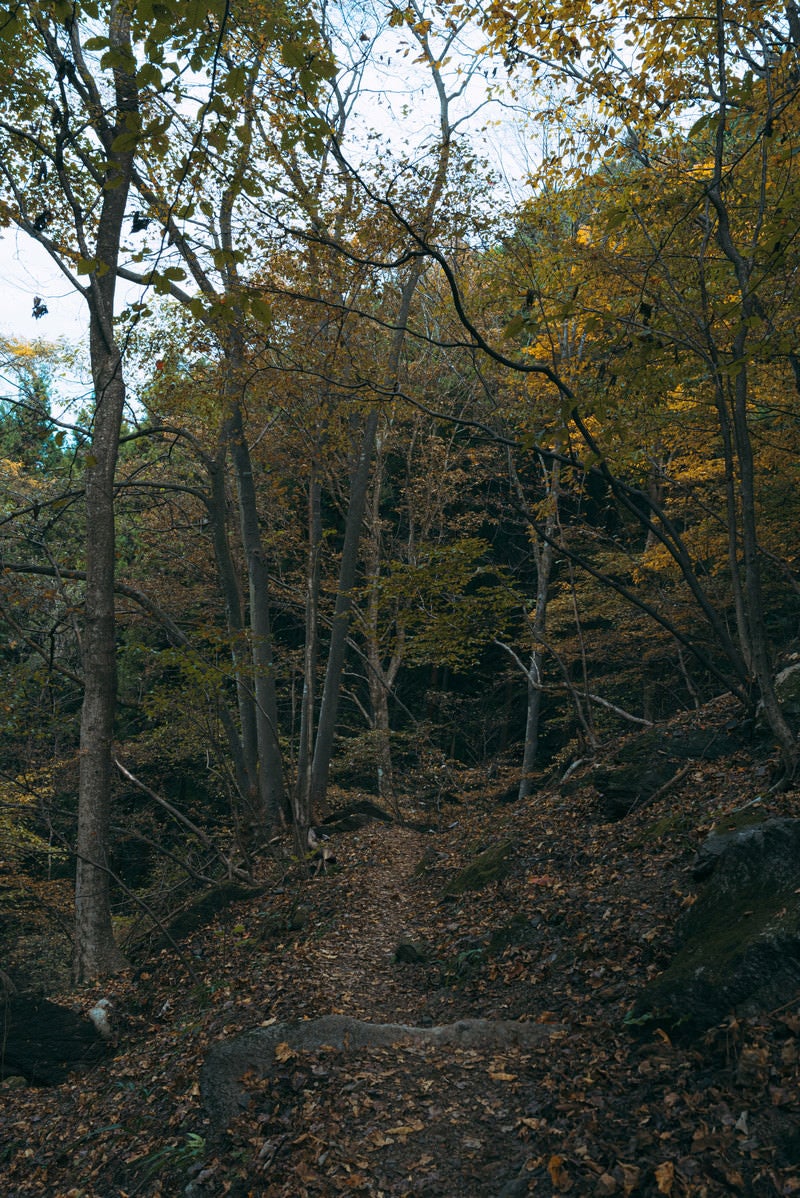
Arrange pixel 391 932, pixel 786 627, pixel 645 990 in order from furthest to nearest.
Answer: pixel 786 627
pixel 391 932
pixel 645 990

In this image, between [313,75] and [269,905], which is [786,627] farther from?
[313,75]

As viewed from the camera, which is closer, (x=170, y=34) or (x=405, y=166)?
(x=170, y=34)

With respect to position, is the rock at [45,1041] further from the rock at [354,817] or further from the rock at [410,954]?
the rock at [354,817]

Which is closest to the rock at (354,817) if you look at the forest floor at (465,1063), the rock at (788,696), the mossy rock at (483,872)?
the forest floor at (465,1063)

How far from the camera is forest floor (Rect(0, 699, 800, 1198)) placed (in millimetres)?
3291

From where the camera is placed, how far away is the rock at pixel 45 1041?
6.48 meters

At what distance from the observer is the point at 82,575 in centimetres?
921

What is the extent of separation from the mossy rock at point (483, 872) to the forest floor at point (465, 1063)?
13 centimetres

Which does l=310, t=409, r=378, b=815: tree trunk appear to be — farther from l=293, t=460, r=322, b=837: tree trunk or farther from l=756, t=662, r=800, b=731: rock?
l=756, t=662, r=800, b=731: rock

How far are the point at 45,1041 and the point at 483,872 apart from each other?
421 centimetres

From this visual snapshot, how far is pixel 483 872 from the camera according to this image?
7996 mm

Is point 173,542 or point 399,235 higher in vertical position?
point 399,235

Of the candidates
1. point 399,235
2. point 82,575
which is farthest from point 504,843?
point 399,235

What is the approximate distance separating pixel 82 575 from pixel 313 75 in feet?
22.0
